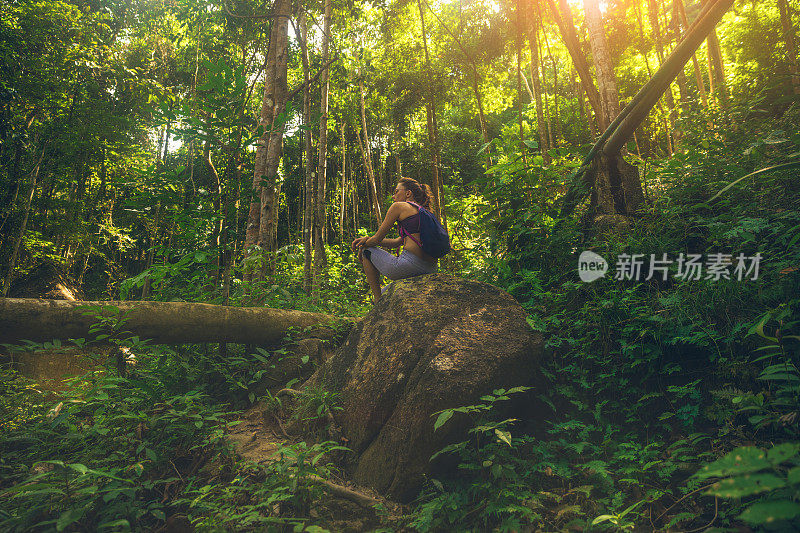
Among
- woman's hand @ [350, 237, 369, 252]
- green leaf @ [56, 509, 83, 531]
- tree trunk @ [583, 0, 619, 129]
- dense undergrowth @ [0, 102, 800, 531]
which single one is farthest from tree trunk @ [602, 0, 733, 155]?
green leaf @ [56, 509, 83, 531]

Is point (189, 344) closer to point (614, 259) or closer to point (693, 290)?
point (614, 259)

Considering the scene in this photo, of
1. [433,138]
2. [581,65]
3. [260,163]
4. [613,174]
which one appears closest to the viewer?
[613,174]

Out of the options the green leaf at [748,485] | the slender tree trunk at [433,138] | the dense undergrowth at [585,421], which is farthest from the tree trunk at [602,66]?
the slender tree trunk at [433,138]

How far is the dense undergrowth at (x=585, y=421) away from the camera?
6.51 feet

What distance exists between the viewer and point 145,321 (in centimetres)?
337

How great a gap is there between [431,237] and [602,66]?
4.06 meters

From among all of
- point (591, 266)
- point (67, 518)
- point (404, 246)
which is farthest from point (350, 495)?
point (591, 266)

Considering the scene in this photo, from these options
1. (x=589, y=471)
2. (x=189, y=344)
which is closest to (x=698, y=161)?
(x=589, y=471)

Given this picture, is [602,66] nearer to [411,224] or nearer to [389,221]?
[411,224]

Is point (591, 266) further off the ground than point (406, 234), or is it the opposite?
point (406, 234)

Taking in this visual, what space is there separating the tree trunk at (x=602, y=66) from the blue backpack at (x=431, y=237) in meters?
3.30

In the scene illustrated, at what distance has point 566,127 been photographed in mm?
18938

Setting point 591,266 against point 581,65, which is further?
point 581,65

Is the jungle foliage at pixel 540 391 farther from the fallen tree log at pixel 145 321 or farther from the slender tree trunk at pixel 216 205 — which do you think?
the fallen tree log at pixel 145 321
